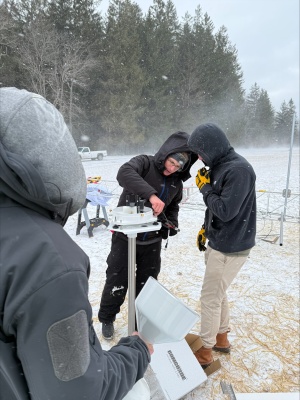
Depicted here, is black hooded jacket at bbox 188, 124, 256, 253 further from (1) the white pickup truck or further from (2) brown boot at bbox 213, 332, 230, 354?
(1) the white pickup truck

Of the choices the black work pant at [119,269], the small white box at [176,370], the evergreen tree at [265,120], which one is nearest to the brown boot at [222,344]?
the small white box at [176,370]

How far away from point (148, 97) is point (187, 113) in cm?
608

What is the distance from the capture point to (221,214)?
2.13 m

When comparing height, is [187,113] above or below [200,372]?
above

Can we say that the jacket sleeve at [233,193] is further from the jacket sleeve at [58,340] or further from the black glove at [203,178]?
the jacket sleeve at [58,340]

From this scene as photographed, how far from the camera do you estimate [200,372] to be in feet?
7.29

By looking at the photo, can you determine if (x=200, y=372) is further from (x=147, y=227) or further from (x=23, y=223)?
(x=23, y=223)

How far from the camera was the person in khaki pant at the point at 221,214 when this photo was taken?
2.10 m

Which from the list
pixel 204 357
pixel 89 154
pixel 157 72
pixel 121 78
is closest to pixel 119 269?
pixel 204 357

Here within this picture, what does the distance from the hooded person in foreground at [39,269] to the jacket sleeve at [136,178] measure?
1.38 meters

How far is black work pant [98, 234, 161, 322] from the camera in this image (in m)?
2.62

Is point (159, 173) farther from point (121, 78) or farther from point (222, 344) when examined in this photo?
point (121, 78)

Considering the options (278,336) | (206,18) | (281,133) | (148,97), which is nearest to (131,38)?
(148,97)

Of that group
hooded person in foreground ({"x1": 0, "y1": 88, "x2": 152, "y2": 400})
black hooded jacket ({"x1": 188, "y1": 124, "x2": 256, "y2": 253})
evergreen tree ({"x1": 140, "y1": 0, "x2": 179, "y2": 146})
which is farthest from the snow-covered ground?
evergreen tree ({"x1": 140, "y1": 0, "x2": 179, "y2": 146})
